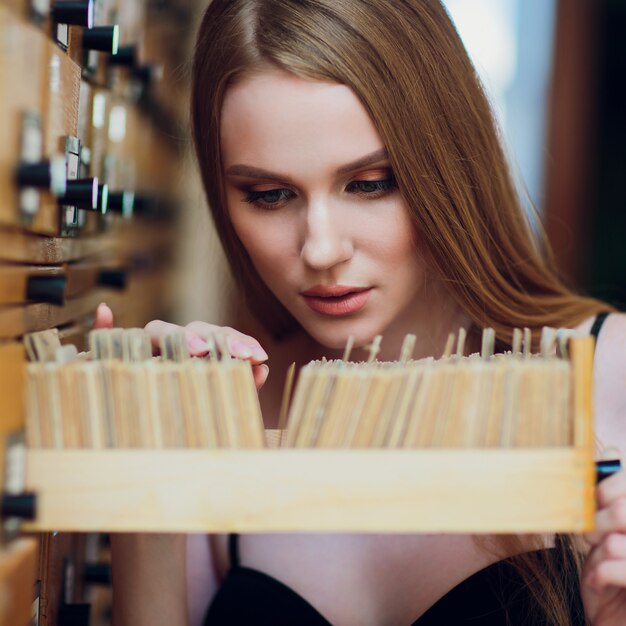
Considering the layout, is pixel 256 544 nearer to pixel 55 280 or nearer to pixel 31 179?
pixel 55 280

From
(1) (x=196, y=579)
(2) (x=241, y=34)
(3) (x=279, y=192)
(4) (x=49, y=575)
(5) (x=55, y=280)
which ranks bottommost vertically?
(1) (x=196, y=579)

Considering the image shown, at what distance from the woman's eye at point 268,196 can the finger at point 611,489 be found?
56 cm

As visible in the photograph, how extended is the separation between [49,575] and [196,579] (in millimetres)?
362

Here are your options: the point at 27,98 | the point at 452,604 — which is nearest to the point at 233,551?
the point at 452,604

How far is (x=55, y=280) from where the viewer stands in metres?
0.80

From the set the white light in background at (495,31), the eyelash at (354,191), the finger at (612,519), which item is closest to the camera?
the finger at (612,519)

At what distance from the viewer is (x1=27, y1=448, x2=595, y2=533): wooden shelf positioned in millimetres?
662

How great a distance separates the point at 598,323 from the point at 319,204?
0.52 m

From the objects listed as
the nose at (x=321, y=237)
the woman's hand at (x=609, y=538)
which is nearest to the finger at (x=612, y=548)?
the woman's hand at (x=609, y=538)

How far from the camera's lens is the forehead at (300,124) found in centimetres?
102

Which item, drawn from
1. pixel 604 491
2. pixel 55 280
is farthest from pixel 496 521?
pixel 55 280

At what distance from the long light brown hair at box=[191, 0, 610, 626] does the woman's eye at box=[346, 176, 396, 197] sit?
0.07 feet

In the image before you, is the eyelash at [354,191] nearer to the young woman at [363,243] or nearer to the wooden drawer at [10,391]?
the young woman at [363,243]

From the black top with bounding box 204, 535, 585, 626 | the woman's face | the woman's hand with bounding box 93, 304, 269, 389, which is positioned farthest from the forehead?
the black top with bounding box 204, 535, 585, 626
